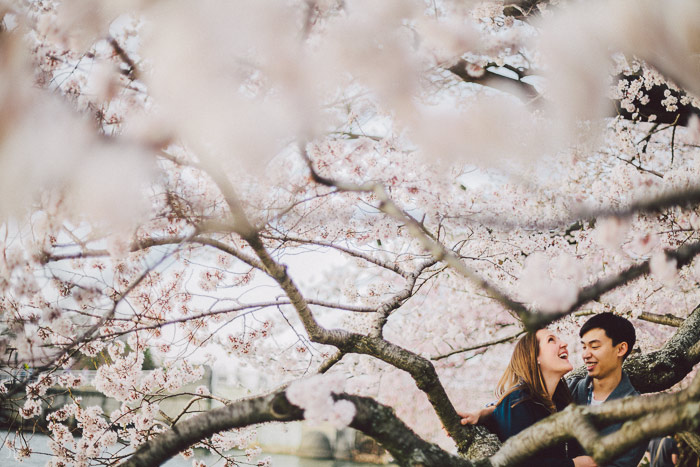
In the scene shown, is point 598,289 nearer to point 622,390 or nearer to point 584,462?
point 584,462

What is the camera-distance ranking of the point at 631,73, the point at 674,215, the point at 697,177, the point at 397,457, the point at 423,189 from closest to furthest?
the point at 397,457, the point at 697,177, the point at 674,215, the point at 423,189, the point at 631,73

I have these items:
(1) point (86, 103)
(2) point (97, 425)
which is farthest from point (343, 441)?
(1) point (86, 103)

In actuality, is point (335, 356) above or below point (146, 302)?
below

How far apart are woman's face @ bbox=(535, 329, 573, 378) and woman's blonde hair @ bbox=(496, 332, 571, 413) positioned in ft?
0.09

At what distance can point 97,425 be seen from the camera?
4609 millimetres

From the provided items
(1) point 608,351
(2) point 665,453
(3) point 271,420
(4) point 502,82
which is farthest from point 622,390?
(4) point 502,82

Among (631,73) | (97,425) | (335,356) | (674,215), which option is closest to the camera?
(335,356)

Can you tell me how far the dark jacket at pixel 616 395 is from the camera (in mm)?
2211

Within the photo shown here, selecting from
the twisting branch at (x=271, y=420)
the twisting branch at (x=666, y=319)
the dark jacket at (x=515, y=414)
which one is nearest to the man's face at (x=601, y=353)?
the dark jacket at (x=515, y=414)

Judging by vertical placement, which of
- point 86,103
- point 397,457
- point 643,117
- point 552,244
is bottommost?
point 397,457

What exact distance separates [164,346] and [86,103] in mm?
3392

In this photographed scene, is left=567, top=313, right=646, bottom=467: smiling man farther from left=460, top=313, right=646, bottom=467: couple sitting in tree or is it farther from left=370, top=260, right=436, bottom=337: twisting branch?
left=370, top=260, right=436, bottom=337: twisting branch

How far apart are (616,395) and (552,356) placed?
631 millimetres

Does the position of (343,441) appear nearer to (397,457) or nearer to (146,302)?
(146,302)
